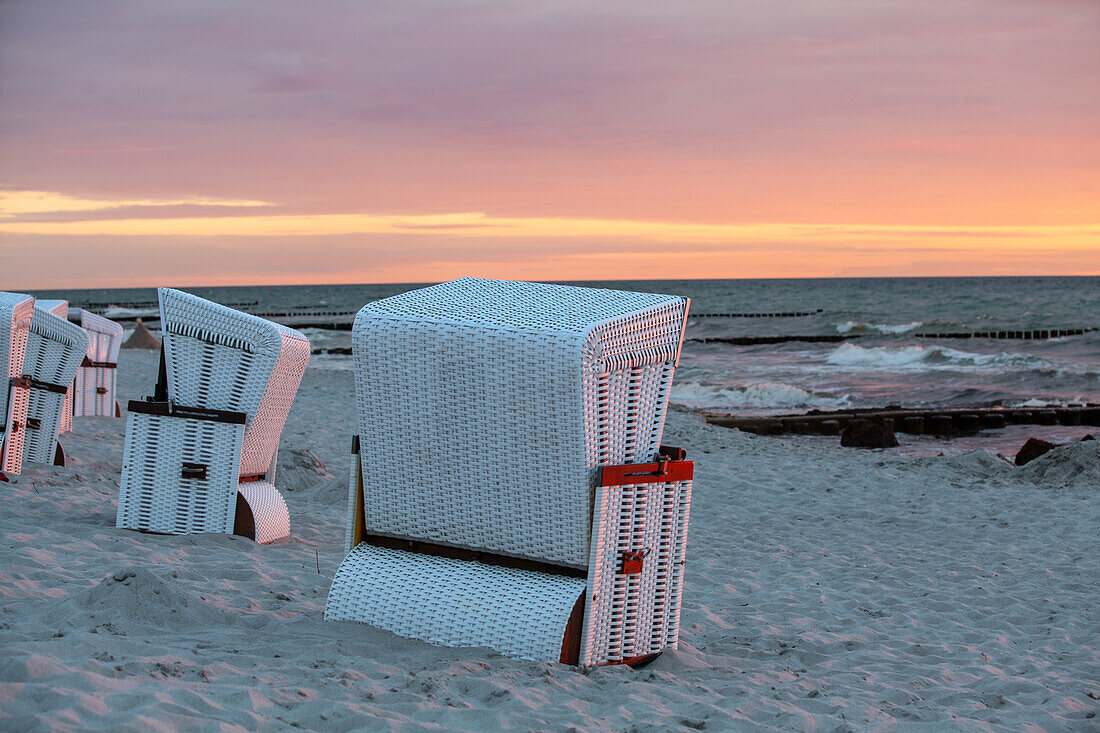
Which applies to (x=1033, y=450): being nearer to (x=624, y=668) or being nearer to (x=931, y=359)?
(x=624, y=668)

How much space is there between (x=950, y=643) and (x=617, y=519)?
6.88 ft

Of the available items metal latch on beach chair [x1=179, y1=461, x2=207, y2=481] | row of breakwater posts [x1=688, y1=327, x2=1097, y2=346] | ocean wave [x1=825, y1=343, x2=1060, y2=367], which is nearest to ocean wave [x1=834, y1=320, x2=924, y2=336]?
row of breakwater posts [x1=688, y1=327, x2=1097, y2=346]

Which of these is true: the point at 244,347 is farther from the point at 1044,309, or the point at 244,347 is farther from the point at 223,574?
the point at 1044,309

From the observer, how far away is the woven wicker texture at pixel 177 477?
525cm

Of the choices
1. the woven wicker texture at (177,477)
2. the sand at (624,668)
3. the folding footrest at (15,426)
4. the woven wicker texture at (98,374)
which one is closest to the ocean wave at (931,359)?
the sand at (624,668)

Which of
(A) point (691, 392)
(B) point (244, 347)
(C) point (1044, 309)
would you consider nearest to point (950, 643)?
(B) point (244, 347)

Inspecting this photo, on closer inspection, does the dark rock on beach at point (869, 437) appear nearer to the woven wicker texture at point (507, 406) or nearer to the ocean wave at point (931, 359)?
the woven wicker texture at point (507, 406)

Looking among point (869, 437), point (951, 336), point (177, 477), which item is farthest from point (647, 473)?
point (951, 336)

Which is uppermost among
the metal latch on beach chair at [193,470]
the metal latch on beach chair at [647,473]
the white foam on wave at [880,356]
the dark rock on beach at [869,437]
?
the metal latch on beach chair at [647,473]

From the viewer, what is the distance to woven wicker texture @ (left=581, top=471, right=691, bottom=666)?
11.0 feet

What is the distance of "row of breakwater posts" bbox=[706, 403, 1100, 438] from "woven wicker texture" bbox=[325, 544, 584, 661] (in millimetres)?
10740

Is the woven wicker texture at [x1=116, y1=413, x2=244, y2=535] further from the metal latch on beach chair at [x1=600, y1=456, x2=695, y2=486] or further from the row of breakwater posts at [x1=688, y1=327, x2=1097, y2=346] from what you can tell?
the row of breakwater posts at [x1=688, y1=327, x2=1097, y2=346]

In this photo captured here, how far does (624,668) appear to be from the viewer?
11.4 ft

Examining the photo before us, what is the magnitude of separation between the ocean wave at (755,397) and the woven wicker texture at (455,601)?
14.8 metres
